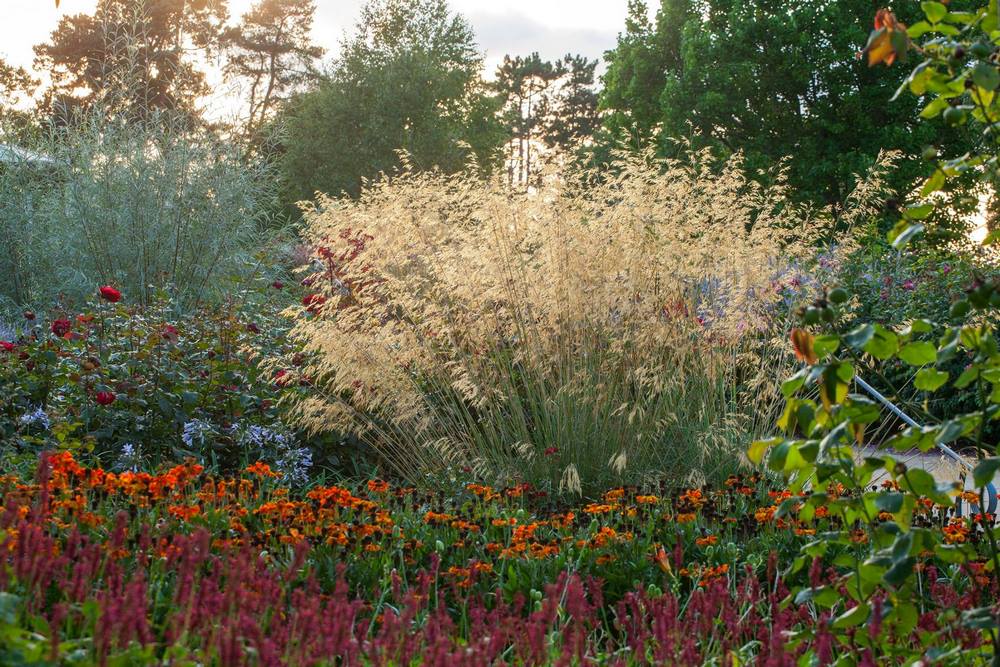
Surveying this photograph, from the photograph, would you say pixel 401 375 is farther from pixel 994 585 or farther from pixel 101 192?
pixel 101 192

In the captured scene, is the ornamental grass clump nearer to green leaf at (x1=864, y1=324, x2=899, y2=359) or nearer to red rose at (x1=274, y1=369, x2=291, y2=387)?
red rose at (x1=274, y1=369, x2=291, y2=387)

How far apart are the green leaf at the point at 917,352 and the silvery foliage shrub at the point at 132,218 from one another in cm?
770

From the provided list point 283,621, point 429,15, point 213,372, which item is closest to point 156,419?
point 213,372

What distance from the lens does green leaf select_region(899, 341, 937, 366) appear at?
1859mm

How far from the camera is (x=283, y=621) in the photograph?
255cm

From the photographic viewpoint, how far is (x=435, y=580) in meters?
2.30

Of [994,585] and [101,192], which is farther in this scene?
[101,192]

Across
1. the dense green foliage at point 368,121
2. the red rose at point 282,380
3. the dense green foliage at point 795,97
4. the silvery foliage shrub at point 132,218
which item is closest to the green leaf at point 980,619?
the red rose at point 282,380

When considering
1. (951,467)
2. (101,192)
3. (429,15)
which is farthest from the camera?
(429,15)

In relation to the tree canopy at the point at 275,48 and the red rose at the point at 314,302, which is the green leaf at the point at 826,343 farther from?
the tree canopy at the point at 275,48

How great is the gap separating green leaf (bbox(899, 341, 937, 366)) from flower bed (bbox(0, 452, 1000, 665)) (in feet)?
0.97

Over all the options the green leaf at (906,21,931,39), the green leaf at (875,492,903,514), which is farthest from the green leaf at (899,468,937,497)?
the green leaf at (906,21,931,39)

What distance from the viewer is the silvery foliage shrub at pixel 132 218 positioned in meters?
9.05

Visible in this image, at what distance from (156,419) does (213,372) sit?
0.54 m
